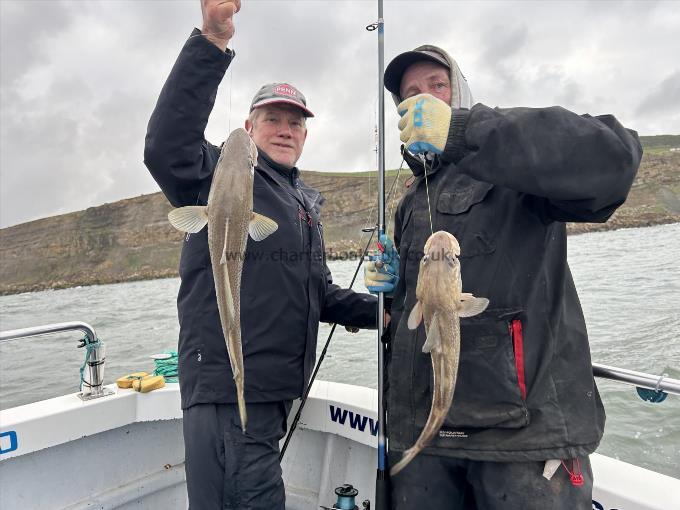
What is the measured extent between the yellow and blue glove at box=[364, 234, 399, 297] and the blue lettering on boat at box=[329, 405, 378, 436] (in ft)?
4.92

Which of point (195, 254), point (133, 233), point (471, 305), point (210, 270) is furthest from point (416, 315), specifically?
point (133, 233)

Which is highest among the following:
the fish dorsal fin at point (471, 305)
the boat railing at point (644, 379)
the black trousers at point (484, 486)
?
the fish dorsal fin at point (471, 305)

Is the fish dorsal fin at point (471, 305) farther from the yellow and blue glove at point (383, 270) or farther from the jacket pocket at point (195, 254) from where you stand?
the jacket pocket at point (195, 254)

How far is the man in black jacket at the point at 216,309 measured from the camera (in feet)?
8.62

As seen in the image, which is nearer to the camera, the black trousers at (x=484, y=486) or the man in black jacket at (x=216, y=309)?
the black trousers at (x=484, y=486)

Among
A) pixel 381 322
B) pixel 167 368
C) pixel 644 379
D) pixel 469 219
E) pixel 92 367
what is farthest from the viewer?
pixel 167 368

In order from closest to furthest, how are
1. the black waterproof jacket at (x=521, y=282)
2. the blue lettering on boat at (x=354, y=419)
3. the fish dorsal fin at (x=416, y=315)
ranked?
1. the black waterproof jacket at (x=521, y=282)
2. the fish dorsal fin at (x=416, y=315)
3. the blue lettering on boat at (x=354, y=419)

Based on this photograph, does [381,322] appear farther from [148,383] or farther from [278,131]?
[148,383]

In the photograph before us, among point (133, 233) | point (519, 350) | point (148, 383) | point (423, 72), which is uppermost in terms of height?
point (133, 233)

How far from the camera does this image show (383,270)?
3.05 metres

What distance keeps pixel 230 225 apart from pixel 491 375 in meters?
1.47

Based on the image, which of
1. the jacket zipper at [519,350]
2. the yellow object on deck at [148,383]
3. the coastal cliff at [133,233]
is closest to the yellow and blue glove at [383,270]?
the jacket zipper at [519,350]

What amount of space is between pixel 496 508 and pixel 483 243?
1309 mm

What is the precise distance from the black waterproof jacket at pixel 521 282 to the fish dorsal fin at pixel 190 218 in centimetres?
121
